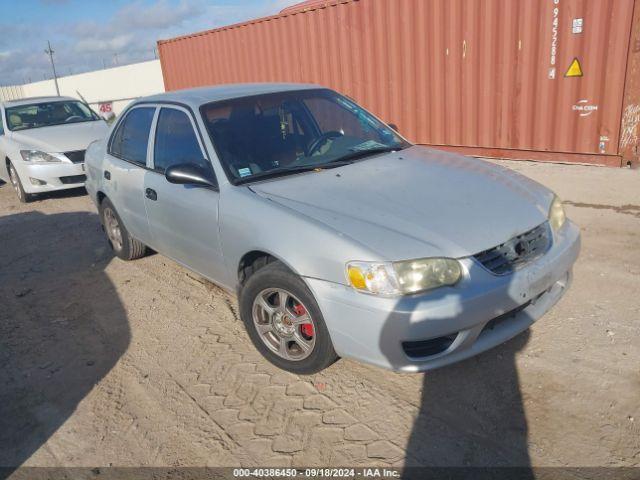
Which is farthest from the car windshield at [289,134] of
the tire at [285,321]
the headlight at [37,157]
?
the headlight at [37,157]

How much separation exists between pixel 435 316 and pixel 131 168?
305 centimetres

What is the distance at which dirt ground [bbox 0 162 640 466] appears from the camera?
252cm

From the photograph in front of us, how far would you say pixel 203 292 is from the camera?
14.6 feet

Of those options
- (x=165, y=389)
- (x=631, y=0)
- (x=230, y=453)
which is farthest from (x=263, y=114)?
(x=631, y=0)

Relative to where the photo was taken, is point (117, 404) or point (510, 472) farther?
point (117, 404)

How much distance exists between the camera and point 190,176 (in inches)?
131

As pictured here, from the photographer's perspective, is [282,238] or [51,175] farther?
[51,175]

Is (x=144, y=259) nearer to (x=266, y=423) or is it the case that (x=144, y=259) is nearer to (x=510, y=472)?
(x=266, y=423)

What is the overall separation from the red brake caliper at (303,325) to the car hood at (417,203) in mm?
522

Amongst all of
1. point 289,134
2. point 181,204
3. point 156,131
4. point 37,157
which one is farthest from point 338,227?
point 37,157

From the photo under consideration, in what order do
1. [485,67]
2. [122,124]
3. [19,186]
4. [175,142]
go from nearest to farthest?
[175,142]
[122,124]
[485,67]
[19,186]

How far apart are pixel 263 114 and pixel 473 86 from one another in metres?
5.49

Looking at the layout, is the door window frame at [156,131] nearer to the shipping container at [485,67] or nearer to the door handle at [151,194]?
the door handle at [151,194]

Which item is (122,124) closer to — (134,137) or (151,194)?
(134,137)
